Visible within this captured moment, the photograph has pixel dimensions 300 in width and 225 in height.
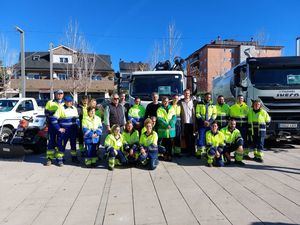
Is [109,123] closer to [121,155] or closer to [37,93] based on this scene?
[121,155]

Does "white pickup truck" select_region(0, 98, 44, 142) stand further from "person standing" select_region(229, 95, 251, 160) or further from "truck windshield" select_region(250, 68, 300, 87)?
"truck windshield" select_region(250, 68, 300, 87)

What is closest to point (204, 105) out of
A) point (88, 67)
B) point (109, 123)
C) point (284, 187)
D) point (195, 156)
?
point (195, 156)

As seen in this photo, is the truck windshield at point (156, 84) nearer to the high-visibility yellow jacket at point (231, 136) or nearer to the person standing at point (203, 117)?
the person standing at point (203, 117)

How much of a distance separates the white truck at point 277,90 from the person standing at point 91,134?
4.97 metres

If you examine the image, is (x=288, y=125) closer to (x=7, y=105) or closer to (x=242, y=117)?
(x=242, y=117)

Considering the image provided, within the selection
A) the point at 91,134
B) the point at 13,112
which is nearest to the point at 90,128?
the point at 91,134

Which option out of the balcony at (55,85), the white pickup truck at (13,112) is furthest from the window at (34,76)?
the white pickup truck at (13,112)

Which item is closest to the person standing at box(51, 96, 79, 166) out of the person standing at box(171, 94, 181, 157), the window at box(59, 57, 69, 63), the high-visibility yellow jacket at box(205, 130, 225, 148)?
the person standing at box(171, 94, 181, 157)

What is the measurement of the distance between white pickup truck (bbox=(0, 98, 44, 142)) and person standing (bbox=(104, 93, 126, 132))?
458cm

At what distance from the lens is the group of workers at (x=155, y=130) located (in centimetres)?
803

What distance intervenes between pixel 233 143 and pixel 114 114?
3.17 m

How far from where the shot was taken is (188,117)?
901cm

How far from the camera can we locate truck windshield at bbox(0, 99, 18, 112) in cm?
1220

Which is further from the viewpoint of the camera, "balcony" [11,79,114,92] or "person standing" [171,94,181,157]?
"balcony" [11,79,114,92]
